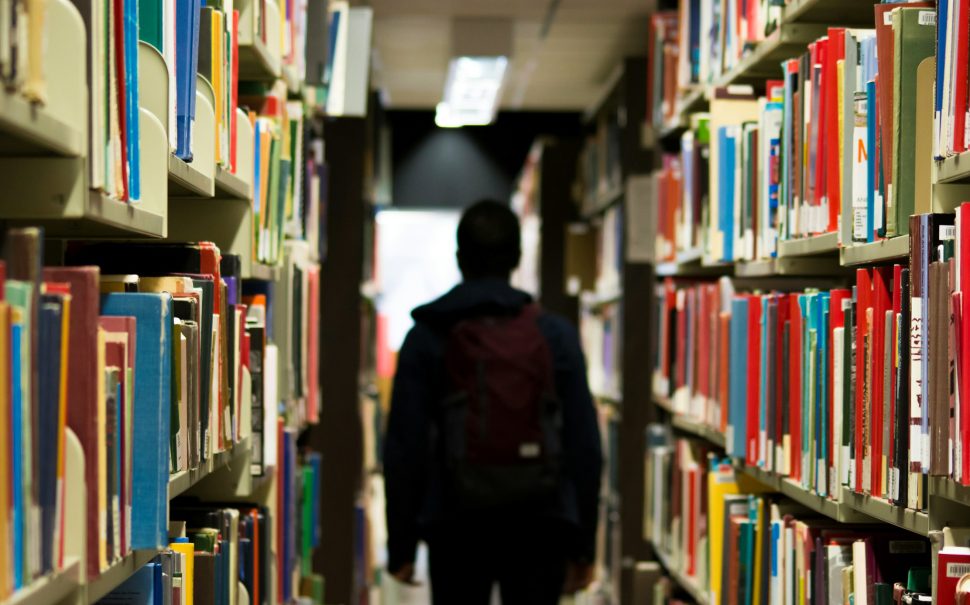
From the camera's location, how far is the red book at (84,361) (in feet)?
3.73

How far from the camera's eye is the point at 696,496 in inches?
113

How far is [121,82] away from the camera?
1272 millimetres

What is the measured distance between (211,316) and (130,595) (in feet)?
1.49

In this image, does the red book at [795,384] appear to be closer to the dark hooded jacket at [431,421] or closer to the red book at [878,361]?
the red book at [878,361]

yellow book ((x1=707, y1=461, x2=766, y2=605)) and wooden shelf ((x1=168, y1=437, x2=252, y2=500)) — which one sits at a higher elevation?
wooden shelf ((x1=168, y1=437, x2=252, y2=500))

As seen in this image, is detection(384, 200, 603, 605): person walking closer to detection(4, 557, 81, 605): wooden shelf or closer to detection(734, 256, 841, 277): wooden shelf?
detection(734, 256, 841, 277): wooden shelf

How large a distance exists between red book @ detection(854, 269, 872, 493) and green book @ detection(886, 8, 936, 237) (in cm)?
10

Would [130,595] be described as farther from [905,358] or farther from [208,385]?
[905,358]

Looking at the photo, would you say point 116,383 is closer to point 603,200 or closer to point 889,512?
point 889,512

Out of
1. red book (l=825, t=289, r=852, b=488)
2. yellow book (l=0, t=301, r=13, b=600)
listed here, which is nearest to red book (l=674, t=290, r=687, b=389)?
red book (l=825, t=289, r=852, b=488)

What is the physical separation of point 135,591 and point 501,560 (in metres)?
1.44

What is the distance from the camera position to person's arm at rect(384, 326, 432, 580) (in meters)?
2.80

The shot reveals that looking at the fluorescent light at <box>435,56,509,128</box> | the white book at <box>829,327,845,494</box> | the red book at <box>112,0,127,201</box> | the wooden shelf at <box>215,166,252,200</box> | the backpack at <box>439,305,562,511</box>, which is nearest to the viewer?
the red book at <box>112,0,127,201</box>

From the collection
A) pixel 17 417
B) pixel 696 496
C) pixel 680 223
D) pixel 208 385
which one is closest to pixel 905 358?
pixel 208 385
